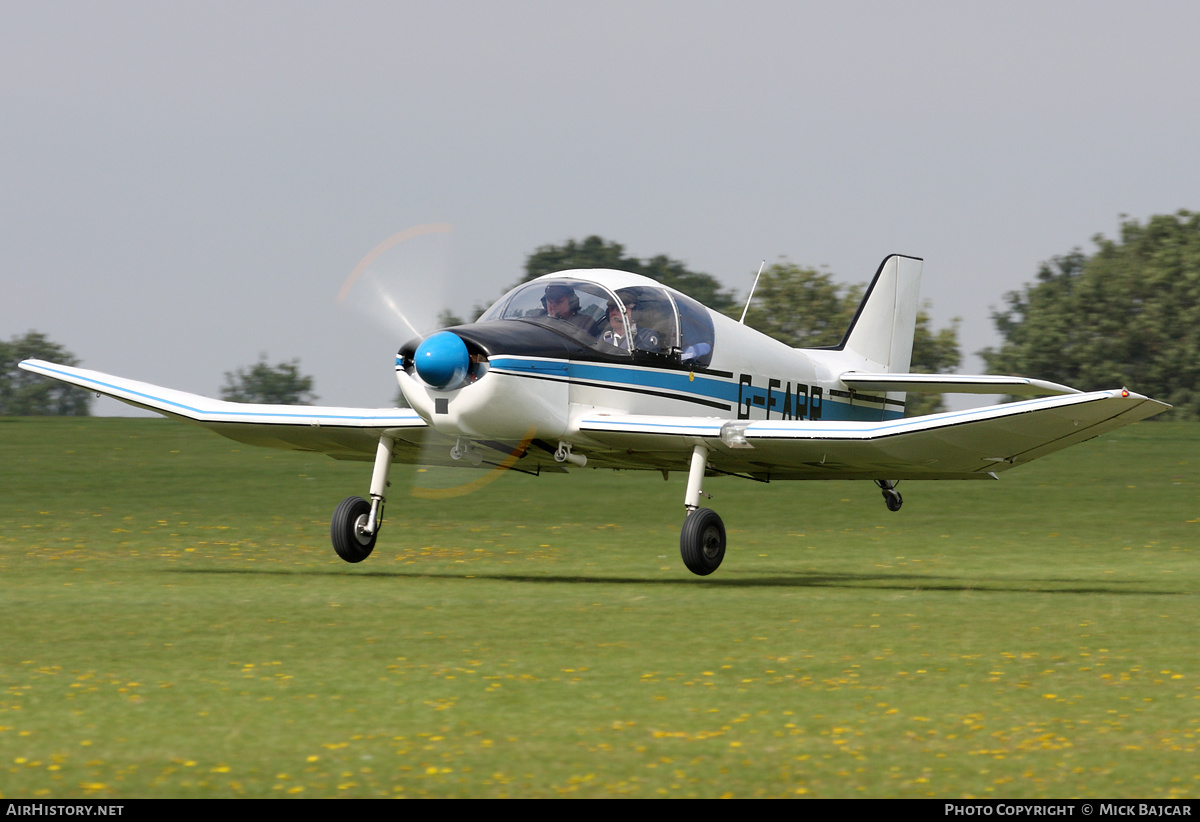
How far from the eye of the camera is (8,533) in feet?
72.7

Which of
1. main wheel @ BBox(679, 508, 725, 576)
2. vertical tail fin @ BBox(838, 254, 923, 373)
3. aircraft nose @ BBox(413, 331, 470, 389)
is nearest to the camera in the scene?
aircraft nose @ BBox(413, 331, 470, 389)

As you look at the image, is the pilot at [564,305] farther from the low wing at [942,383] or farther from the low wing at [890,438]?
the low wing at [942,383]

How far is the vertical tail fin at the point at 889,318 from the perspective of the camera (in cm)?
2280

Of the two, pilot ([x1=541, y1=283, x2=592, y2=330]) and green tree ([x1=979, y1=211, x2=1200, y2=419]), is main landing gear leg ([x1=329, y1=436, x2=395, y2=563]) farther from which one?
green tree ([x1=979, y1=211, x2=1200, y2=419])

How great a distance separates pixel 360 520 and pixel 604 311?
364 cm

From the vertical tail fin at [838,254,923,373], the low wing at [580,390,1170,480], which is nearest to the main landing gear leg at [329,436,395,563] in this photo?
the low wing at [580,390,1170,480]

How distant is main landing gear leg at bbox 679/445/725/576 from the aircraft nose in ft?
9.04

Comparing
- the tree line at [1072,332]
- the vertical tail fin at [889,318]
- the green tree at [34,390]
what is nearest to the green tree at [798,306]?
the tree line at [1072,332]

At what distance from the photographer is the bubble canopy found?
16.7 meters

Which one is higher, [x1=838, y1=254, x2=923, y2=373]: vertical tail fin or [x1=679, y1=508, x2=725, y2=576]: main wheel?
[x1=838, y1=254, x2=923, y2=373]: vertical tail fin

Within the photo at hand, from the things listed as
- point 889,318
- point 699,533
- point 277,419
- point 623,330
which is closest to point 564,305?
point 623,330

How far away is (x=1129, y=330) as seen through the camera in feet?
251

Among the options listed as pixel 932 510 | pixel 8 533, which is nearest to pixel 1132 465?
pixel 932 510

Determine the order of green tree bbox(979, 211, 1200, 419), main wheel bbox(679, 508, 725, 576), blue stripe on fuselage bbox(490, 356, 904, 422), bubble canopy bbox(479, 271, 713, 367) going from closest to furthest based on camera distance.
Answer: blue stripe on fuselage bbox(490, 356, 904, 422)
main wheel bbox(679, 508, 725, 576)
bubble canopy bbox(479, 271, 713, 367)
green tree bbox(979, 211, 1200, 419)
